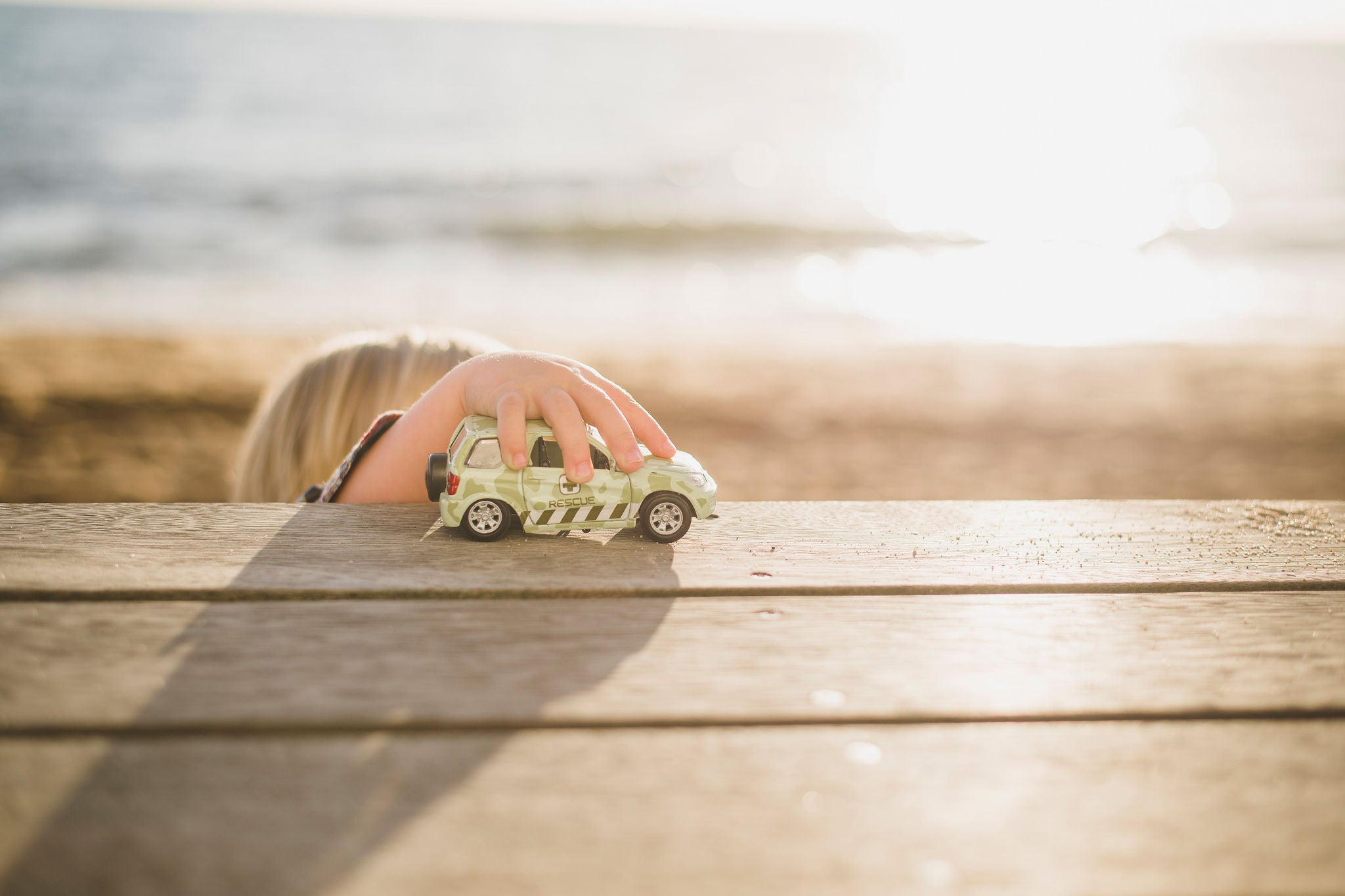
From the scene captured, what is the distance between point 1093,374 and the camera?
363 inches

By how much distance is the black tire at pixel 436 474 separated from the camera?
166cm

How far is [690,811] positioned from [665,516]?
2.45 feet

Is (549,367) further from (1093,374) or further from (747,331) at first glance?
(747,331)

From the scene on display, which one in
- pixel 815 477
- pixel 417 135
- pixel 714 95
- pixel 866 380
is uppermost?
pixel 714 95

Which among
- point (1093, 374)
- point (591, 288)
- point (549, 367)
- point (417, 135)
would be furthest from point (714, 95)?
point (549, 367)

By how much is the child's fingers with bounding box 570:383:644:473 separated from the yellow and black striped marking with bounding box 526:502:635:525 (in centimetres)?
7

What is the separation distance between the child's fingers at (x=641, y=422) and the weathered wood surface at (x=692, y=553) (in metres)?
0.15

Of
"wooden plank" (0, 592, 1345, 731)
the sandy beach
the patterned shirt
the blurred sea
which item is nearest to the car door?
"wooden plank" (0, 592, 1345, 731)

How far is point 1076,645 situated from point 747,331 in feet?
37.0

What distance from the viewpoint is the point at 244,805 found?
2.93ft

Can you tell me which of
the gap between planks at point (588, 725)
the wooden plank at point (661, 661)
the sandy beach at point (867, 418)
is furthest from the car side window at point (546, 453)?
the sandy beach at point (867, 418)

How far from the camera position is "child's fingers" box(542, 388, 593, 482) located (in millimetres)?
1584

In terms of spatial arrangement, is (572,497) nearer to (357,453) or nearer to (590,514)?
(590,514)

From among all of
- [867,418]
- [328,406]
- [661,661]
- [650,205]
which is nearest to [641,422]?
[661,661]
